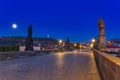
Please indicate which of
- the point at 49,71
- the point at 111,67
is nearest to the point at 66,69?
the point at 49,71

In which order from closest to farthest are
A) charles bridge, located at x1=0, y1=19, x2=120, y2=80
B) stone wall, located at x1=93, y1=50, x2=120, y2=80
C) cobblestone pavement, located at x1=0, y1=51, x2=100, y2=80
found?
1. stone wall, located at x1=93, y1=50, x2=120, y2=80
2. charles bridge, located at x1=0, y1=19, x2=120, y2=80
3. cobblestone pavement, located at x1=0, y1=51, x2=100, y2=80

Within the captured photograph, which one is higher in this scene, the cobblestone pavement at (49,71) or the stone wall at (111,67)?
the stone wall at (111,67)

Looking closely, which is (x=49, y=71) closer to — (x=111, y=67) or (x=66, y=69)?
(x=66, y=69)

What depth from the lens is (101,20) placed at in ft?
119

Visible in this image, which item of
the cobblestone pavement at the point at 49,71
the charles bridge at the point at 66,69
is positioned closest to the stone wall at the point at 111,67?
the charles bridge at the point at 66,69

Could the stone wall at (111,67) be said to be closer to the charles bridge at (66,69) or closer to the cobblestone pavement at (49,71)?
the charles bridge at (66,69)

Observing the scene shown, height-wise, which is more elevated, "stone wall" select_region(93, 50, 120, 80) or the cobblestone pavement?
"stone wall" select_region(93, 50, 120, 80)

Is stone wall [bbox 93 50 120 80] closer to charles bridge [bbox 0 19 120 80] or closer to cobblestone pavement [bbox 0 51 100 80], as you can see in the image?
charles bridge [bbox 0 19 120 80]

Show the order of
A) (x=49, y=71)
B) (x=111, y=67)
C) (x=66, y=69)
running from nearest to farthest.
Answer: (x=111, y=67) → (x=49, y=71) → (x=66, y=69)

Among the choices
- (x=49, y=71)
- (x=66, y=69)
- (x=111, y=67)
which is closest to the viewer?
→ (x=111, y=67)

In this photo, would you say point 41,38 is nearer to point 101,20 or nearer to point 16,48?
point 16,48

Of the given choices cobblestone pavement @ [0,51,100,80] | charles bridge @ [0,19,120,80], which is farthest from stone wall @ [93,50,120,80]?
cobblestone pavement @ [0,51,100,80]

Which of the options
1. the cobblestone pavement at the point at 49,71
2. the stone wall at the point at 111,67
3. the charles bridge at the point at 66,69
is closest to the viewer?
the stone wall at the point at 111,67

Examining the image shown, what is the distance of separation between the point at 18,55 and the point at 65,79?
27.5 m
